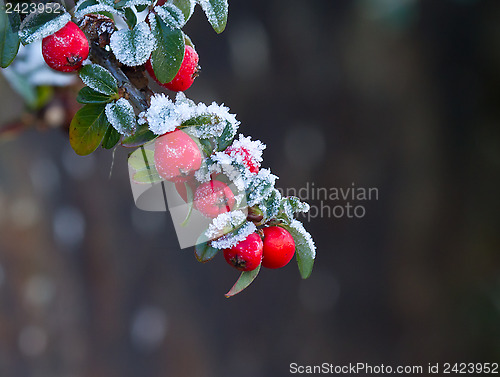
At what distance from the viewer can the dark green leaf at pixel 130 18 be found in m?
0.37

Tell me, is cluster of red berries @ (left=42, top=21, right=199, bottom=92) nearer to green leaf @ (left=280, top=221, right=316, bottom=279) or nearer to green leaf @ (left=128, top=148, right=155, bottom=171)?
green leaf @ (left=128, top=148, right=155, bottom=171)

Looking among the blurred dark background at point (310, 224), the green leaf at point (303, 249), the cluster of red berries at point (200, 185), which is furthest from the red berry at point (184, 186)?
the blurred dark background at point (310, 224)

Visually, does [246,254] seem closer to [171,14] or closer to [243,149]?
[243,149]

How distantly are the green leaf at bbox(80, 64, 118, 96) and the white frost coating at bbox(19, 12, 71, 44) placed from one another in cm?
4

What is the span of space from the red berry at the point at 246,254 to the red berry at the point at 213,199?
0.04 m

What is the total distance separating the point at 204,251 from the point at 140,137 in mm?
106

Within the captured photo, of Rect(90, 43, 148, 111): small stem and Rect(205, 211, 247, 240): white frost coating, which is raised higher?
Rect(90, 43, 148, 111): small stem

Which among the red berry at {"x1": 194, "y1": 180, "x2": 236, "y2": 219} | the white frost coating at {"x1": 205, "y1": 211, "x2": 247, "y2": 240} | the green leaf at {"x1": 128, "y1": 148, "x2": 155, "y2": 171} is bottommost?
the white frost coating at {"x1": 205, "y1": 211, "x2": 247, "y2": 240}

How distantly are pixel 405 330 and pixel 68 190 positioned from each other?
1294mm

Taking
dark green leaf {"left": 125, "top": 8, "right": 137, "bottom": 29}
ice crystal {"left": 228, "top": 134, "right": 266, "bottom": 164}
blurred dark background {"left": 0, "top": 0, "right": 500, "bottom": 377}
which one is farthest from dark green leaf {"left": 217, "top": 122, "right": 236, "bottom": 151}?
blurred dark background {"left": 0, "top": 0, "right": 500, "bottom": 377}

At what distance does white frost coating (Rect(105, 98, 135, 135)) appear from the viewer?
360 millimetres

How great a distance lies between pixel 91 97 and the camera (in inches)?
14.9

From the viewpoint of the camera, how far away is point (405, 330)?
5.76ft

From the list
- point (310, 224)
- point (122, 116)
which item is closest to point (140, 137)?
point (122, 116)
